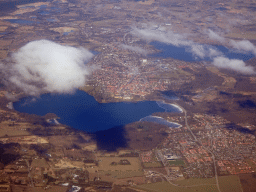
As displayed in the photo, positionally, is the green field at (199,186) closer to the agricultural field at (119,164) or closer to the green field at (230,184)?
the green field at (230,184)

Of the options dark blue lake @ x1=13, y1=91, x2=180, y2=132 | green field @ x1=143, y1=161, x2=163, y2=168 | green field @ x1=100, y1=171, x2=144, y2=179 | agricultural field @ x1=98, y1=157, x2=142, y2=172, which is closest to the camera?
green field @ x1=100, y1=171, x2=144, y2=179

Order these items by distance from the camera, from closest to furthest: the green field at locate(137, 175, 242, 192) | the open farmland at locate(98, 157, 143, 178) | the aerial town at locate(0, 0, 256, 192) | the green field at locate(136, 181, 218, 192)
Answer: the green field at locate(136, 181, 218, 192)
the green field at locate(137, 175, 242, 192)
the aerial town at locate(0, 0, 256, 192)
the open farmland at locate(98, 157, 143, 178)

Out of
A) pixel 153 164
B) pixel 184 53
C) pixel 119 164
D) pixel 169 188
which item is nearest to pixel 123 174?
pixel 119 164

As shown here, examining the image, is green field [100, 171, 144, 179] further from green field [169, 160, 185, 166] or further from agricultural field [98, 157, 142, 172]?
green field [169, 160, 185, 166]

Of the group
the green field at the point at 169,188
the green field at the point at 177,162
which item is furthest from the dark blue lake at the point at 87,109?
the green field at the point at 169,188

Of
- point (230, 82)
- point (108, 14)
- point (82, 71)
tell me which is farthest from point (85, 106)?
point (108, 14)

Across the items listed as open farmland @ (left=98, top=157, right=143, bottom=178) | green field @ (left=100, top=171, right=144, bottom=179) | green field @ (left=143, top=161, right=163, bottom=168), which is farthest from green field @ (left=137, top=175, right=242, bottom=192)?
green field @ (left=143, top=161, right=163, bottom=168)

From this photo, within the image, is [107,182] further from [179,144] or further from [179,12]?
[179,12]
